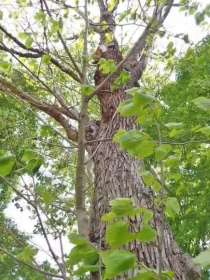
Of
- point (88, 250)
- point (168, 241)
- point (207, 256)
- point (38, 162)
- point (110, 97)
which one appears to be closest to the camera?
point (207, 256)

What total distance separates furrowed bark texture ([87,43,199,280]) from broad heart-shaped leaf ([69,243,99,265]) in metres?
0.76

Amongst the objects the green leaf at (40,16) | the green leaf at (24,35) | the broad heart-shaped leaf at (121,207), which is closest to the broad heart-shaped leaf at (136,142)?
the broad heart-shaped leaf at (121,207)

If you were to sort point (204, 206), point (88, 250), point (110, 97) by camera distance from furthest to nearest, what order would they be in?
point (204, 206)
point (110, 97)
point (88, 250)

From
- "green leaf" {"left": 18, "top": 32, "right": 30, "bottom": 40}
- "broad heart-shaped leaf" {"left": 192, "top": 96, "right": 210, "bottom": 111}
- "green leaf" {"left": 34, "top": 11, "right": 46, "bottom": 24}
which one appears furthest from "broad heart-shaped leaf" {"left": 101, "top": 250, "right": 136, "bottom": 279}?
"green leaf" {"left": 34, "top": 11, "right": 46, "bottom": 24}

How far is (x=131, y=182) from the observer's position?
2.64m

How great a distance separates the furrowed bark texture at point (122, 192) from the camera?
6.74 ft

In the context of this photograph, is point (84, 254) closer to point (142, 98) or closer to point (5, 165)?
point (5, 165)

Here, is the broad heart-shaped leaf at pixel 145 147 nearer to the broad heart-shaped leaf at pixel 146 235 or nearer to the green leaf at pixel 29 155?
the broad heart-shaped leaf at pixel 146 235

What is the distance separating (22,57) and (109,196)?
261 centimetres

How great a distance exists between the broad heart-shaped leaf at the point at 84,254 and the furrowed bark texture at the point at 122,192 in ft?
2.49

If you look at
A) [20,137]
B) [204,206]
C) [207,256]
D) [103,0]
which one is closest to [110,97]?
[204,206]

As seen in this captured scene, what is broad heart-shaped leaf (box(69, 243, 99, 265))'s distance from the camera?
0.97 metres

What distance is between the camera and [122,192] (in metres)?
2.54

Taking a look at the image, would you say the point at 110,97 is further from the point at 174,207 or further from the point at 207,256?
the point at 207,256
